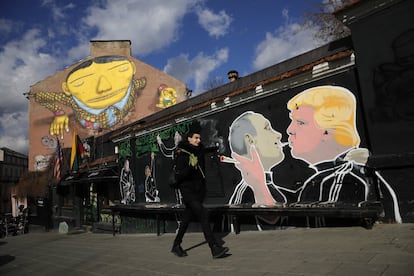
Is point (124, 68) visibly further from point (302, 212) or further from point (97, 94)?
point (302, 212)

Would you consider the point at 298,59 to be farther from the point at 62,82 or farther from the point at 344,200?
the point at 62,82

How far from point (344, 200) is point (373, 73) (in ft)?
6.79

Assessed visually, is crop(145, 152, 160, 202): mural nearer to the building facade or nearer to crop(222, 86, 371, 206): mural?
crop(222, 86, 371, 206): mural

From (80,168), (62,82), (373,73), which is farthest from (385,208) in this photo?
(62,82)

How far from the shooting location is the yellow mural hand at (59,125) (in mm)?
29125

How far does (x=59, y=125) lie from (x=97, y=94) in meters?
4.15

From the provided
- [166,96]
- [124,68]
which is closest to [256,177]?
[166,96]

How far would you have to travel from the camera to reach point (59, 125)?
29.2 m

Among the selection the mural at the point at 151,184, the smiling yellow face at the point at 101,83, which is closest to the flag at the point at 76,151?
the mural at the point at 151,184

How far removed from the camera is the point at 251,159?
287 inches

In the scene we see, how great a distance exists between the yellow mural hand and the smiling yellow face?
83.4 inches

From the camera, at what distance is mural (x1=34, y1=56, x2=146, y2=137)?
1144 inches

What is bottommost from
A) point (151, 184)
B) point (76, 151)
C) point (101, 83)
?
point (151, 184)

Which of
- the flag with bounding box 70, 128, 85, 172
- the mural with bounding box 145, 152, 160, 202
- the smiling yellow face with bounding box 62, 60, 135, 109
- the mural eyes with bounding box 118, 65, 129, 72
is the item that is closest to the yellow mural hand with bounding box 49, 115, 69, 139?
the smiling yellow face with bounding box 62, 60, 135, 109
